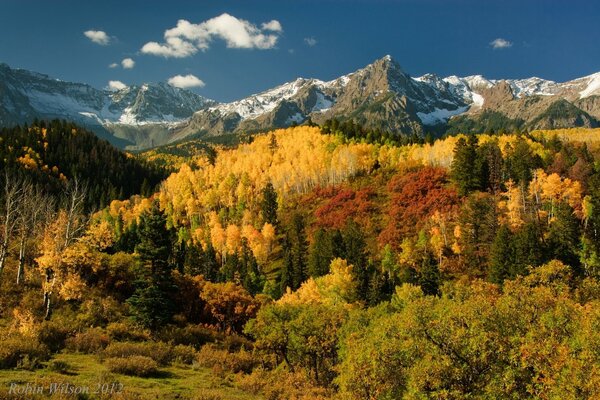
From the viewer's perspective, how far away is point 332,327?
39.8 meters

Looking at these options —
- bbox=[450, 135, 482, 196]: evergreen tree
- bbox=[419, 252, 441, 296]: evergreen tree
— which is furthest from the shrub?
bbox=[450, 135, 482, 196]: evergreen tree

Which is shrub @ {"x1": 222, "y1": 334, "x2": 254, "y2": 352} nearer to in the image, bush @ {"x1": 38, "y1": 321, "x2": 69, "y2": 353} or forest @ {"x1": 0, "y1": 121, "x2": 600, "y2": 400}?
forest @ {"x1": 0, "y1": 121, "x2": 600, "y2": 400}

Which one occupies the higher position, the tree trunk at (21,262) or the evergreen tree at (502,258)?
the tree trunk at (21,262)

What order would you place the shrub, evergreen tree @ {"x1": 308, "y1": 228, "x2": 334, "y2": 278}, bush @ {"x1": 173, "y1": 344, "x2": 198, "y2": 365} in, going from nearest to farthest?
bush @ {"x1": 173, "y1": 344, "x2": 198, "y2": 365} → the shrub → evergreen tree @ {"x1": 308, "y1": 228, "x2": 334, "y2": 278}

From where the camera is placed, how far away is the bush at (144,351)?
100 feet

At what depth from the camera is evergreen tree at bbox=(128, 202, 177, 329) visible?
131 ft

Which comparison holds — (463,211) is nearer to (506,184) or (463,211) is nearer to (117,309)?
(506,184)

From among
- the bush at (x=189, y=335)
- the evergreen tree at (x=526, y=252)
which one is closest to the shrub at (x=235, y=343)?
the bush at (x=189, y=335)

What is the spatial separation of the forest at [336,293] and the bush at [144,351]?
0.55 feet

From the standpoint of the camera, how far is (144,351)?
105ft

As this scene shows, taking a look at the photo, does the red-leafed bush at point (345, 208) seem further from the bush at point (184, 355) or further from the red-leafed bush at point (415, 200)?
the bush at point (184, 355)

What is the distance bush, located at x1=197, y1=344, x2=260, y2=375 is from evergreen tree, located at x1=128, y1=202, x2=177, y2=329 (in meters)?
6.37

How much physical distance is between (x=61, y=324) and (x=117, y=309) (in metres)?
8.75

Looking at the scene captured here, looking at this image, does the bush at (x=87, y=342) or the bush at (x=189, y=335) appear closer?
the bush at (x=87, y=342)
